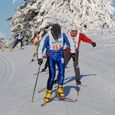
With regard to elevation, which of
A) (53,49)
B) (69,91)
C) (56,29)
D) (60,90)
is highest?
(56,29)

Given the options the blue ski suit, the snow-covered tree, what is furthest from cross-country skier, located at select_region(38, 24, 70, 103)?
the snow-covered tree

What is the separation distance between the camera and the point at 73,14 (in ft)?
104

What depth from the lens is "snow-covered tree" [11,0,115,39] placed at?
101ft

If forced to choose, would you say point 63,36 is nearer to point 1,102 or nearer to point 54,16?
point 1,102

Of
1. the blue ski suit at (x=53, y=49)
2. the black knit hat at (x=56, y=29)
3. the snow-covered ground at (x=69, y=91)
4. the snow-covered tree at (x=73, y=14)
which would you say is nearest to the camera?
the snow-covered ground at (x=69, y=91)

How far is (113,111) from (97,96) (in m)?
1.46

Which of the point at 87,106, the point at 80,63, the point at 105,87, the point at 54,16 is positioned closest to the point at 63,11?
the point at 54,16

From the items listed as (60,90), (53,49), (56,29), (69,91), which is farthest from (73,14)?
(56,29)

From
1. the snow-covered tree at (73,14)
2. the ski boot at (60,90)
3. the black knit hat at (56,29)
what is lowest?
the ski boot at (60,90)

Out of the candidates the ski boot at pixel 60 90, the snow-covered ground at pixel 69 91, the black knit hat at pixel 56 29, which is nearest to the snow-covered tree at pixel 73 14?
the snow-covered ground at pixel 69 91

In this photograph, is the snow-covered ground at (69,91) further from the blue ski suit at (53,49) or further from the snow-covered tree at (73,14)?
the snow-covered tree at (73,14)

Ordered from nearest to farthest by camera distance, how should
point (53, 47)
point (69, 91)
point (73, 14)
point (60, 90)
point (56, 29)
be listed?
1. point (56, 29)
2. point (53, 47)
3. point (60, 90)
4. point (69, 91)
5. point (73, 14)

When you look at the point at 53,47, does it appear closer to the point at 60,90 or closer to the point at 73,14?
the point at 60,90

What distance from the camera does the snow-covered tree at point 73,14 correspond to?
30.9m
